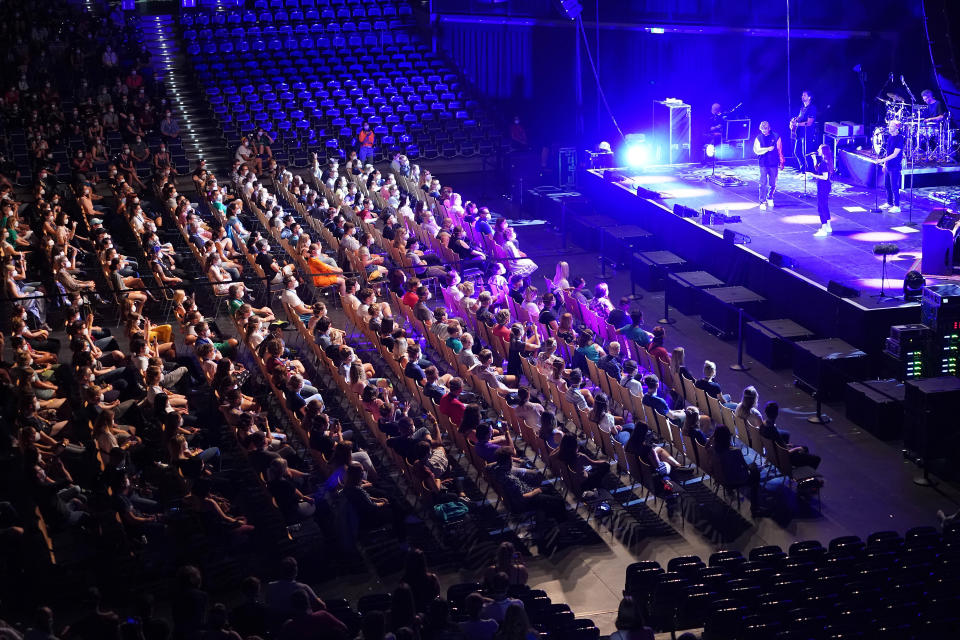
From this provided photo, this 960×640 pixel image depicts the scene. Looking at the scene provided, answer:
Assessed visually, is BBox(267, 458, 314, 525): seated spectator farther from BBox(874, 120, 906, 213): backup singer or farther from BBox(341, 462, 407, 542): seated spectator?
BBox(874, 120, 906, 213): backup singer

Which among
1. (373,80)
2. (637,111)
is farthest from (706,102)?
(373,80)

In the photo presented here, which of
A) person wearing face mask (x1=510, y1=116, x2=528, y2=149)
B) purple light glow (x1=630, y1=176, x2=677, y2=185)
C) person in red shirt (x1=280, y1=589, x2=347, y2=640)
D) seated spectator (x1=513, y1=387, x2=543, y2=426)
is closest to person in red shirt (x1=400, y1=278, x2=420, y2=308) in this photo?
seated spectator (x1=513, y1=387, x2=543, y2=426)

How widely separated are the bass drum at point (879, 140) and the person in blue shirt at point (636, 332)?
25.5 feet

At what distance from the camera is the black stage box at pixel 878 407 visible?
11500mm

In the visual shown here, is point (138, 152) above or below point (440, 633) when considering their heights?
above

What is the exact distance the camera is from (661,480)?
10000mm

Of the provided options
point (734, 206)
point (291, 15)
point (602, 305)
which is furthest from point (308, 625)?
point (291, 15)

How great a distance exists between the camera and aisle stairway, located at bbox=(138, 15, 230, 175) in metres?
21.0

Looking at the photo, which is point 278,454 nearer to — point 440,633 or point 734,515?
point 440,633

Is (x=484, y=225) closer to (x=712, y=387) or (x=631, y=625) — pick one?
(x=712, y=387)

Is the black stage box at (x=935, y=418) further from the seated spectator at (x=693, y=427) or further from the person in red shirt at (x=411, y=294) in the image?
the person in red shirt at (x=411, y=294)

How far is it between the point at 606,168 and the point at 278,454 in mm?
12815

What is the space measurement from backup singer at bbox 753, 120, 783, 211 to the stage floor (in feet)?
0.74

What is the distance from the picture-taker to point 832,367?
1236cm
